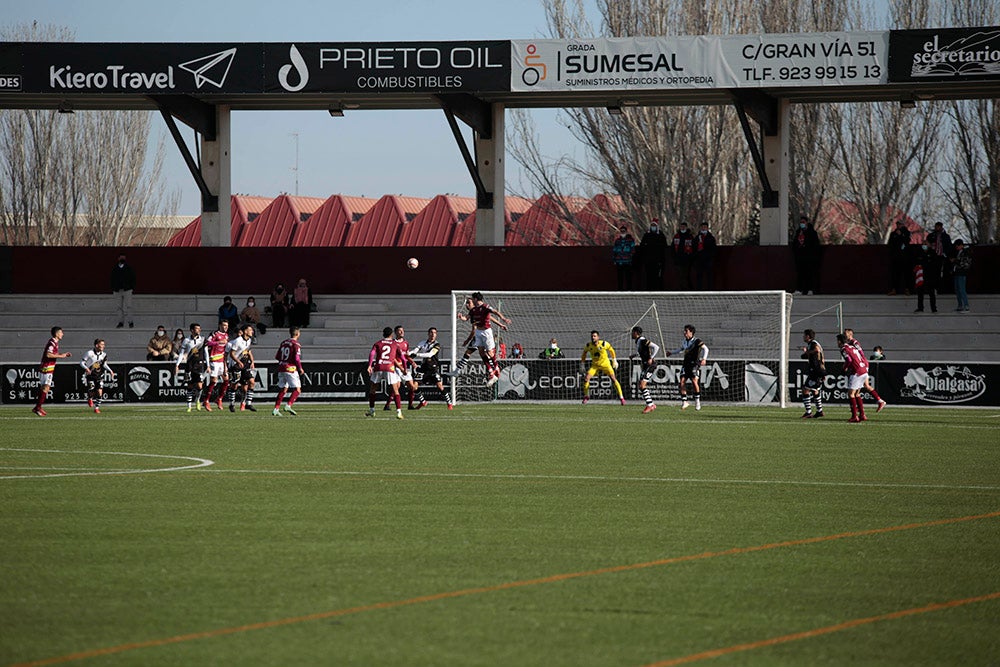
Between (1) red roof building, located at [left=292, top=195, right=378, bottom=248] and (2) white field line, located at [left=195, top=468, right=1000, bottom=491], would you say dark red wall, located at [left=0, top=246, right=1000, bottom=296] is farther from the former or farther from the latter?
(1) red roof building, located at [left=292, top=195, right=378, bottom=248]

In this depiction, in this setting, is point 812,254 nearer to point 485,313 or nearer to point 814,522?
point 485,313

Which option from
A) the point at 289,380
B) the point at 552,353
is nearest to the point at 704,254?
the point at 552,353

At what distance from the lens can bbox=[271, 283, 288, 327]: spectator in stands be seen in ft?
120

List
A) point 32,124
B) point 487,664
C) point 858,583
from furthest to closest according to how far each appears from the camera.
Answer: point 32,124
point 858,583
point 487,664

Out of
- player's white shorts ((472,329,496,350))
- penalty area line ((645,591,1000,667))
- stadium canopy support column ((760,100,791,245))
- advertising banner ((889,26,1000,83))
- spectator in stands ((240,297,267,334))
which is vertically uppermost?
advertising banner ((889,26,1000,83))

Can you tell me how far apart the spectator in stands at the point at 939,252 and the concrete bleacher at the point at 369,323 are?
638mm

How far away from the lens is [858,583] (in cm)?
852

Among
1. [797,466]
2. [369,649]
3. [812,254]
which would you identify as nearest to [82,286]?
[812,254]

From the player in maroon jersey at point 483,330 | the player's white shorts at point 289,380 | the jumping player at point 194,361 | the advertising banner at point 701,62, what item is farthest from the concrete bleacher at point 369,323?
the player's white shorts at point 289,380

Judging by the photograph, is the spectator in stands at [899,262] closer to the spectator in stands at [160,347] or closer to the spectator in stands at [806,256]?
the spectator in stands at [806,256]

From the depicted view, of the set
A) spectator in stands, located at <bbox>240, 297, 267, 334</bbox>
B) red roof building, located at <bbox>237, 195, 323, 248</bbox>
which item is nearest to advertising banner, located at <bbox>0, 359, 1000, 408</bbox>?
spectator in stands, located at <bbox>240, 297, 267, 334</bbox>

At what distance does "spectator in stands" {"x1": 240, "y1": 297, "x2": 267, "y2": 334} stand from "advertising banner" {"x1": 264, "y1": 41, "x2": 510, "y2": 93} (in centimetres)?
628

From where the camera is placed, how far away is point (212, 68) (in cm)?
3678

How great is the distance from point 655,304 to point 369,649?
29.2 metres
